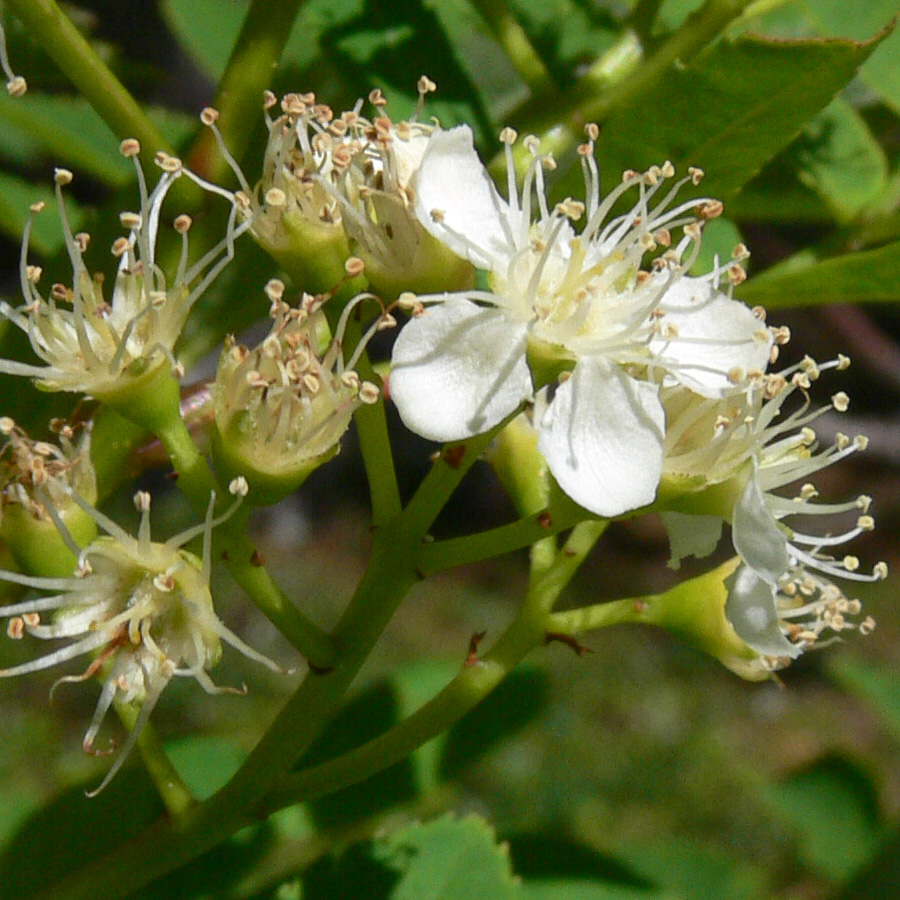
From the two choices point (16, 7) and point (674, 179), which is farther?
point (674, 179)

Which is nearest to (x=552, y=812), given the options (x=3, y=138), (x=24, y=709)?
(x=24, y=709)

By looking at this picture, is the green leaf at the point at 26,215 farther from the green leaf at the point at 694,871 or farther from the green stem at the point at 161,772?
the green leaf at the point at 694,871

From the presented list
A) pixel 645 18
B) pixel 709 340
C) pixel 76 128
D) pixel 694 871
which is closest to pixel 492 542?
pixel 709 340

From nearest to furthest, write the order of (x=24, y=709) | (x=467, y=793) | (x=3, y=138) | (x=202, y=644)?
(x=202, y=644) → (x=3, y=138) → (x=467, y=793) → (x=24, y=709)

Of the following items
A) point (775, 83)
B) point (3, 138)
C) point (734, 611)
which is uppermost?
point (775, 83)

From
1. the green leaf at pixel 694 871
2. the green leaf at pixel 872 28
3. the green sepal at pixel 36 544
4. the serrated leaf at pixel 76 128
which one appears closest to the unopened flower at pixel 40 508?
the green sepal at pixel 36 544

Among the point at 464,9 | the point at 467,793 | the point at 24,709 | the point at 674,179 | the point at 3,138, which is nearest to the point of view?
the point at 674,179

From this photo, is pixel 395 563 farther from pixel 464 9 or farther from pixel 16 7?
pixel 464 9
